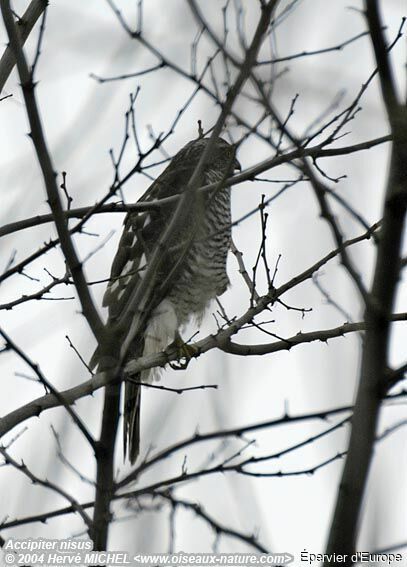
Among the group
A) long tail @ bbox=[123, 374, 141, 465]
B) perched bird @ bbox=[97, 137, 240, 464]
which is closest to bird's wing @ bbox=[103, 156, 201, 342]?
perched bird @ bbox=[97, 137, 240, 464]

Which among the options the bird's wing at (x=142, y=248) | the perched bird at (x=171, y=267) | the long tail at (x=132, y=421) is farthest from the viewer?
the long tail at (x=132, y=421)

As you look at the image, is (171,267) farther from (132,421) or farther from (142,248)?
(132,421)

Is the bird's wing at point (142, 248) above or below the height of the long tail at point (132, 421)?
above

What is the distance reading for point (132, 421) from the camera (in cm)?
630

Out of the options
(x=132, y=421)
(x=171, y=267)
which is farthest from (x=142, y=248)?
(x=132, y=421)

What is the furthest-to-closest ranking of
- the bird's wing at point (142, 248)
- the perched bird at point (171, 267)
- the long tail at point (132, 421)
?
1. the long tail at point (132, 421)
2. the perched bird at point (171, 267)
3. the bird's wing at point (142, 248)

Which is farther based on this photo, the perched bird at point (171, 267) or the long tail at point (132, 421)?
the long tail at point (132, 421)

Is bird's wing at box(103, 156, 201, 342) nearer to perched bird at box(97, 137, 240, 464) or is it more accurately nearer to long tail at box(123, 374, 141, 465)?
perched bird at box(97, 137, 240, 464)

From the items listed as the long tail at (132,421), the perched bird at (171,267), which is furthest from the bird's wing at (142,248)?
the long tail at (132,421)

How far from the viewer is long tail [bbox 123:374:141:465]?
626cm

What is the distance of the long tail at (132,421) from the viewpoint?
6.26 meters

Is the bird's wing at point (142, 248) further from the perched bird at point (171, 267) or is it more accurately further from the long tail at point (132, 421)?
the long tail at point (132, 421)

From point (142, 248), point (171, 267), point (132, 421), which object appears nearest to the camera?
point (142, 248)

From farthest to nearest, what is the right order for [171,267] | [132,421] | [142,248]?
[132,421] → [171,267] → [142,248]
